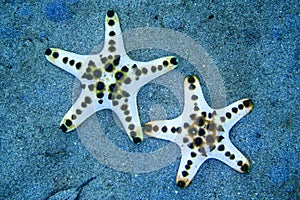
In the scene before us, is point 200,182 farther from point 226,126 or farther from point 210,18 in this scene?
point 210,18

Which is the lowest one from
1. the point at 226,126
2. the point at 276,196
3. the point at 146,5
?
the point at 276,196

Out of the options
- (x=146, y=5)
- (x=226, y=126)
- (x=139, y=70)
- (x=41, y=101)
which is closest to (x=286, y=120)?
(x=226, y=126)

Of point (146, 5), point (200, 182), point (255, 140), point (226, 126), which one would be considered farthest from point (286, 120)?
point (146, 5)

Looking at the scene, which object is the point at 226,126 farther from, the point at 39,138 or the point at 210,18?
the point at 39,138

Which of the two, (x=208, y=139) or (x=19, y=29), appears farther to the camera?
(x=19, y=29)

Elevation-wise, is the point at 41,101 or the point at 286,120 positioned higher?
the point at 286,120

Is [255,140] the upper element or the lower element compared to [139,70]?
lower
